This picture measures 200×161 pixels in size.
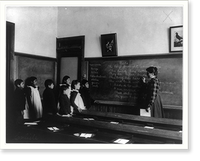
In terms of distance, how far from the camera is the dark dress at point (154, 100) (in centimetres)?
335

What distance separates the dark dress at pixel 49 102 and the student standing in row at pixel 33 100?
126mm

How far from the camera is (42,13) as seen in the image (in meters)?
3.46

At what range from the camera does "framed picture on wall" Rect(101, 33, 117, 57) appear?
379 centimetres

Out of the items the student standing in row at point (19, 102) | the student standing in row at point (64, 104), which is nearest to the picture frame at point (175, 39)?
the student standing in row at point (64, 104)

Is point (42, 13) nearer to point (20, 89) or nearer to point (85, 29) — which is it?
point (85, 29)

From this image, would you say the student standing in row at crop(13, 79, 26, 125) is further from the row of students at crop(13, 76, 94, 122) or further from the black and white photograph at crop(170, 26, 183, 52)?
the black and white photograph at crop(170, 26, 183, 52)

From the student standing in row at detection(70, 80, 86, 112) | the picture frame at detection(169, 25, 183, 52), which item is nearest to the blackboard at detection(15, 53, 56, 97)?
the student standing in row at detection(70, 80, 86, 112)

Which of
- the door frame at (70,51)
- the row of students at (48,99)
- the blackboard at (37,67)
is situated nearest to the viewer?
the row of students at (48,99)

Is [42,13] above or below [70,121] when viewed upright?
above

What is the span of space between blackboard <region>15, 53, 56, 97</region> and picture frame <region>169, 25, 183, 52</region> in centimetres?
246

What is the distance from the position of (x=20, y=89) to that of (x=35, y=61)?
0.84 m

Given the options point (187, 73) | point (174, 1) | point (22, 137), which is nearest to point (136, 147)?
point (187, 73)

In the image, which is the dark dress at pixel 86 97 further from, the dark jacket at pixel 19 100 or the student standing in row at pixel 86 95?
the dark jacket at pixel 19 100

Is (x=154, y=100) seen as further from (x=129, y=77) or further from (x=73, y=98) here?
(x=73, y=98)
